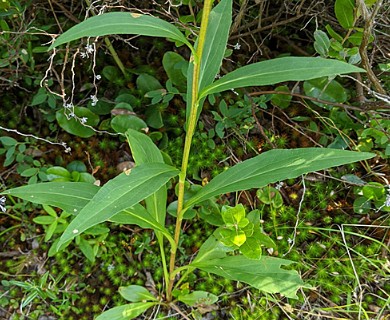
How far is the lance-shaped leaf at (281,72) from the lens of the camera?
0.95 m

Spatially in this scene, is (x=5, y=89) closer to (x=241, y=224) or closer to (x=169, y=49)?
(x=169, y=49)

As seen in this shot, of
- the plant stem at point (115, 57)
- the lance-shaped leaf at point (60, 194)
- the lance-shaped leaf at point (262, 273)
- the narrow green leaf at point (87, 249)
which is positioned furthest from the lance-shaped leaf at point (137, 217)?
the plant stem at point (115, 57)

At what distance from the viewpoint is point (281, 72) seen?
1009 millimetres

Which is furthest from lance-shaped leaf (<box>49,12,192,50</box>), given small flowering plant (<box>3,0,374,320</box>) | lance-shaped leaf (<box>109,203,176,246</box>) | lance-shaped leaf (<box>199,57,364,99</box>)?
lance-shaped leaf (<box>109,203,176,246</box>)

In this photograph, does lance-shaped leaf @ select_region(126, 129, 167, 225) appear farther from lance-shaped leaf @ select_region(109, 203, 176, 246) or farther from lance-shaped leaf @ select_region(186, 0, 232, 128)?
lance-shaped leaf @ select_region(186, 0, 232, 128)

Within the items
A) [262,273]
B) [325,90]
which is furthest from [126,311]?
[325,90]

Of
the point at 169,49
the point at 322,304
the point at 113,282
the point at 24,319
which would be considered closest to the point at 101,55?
the point at 169,49

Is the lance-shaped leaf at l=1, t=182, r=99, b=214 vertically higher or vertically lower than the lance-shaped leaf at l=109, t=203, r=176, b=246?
higher

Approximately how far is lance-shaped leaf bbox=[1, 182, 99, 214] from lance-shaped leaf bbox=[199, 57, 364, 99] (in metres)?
0.46

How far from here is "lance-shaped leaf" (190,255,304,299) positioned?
131 centimetres

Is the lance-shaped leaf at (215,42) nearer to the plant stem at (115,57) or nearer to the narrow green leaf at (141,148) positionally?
the narrow green leaf at (141,148)

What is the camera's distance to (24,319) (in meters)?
1.60

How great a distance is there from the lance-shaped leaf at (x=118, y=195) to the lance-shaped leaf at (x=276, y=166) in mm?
179

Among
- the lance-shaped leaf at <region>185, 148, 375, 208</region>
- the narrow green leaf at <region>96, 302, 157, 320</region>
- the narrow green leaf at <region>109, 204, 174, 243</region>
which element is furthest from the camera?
the narrow green leaf at <region>96, 302, 157, 320</region>
